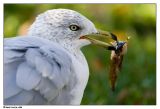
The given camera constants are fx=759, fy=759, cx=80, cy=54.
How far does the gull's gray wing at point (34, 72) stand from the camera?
365 cm

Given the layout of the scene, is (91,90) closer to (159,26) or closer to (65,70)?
(159,26)

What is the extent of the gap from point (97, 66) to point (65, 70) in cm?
167

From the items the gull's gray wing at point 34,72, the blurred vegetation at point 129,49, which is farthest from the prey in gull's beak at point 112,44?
the blurred vegetation at point 129,49

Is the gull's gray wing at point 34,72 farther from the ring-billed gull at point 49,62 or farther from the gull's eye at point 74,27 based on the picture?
the gull's eye at point 74,27

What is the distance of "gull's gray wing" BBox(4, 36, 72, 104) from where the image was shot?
→ 3648mm

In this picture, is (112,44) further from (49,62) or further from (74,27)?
(49,62)

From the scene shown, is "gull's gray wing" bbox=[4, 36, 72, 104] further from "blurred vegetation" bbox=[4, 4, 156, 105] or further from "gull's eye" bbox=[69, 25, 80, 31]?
"blurred vegetation" bbox=[4, 4, 156, 105]

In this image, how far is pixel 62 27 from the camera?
12.9 feet

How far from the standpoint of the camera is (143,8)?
5574 millimetres

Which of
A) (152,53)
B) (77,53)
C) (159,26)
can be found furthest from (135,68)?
(77,53)

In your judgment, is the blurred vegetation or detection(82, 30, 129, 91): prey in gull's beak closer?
detection(82, 30, 129, 91): prey in gull's beak

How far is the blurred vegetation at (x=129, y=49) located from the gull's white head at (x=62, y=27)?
719mm

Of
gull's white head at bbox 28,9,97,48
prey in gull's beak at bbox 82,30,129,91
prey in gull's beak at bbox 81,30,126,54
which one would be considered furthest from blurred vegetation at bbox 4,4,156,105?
gull's white head at bbox 28,9,97,48

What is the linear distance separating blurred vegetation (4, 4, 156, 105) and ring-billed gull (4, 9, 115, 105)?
0.73 metres
